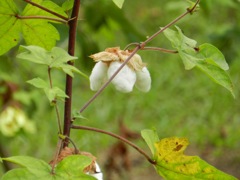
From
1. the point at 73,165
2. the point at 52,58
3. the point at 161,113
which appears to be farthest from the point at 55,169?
the point at 161,113

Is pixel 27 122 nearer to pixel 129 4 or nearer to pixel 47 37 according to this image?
pixel 47 37

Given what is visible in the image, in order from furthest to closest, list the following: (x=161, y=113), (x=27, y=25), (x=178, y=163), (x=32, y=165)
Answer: (x=161, y=113) → (x=27, y=25) → (x=178, y=163) → (x=32, y=165)

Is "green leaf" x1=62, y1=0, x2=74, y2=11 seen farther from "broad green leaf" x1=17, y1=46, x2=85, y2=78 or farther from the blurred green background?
the blurred green background

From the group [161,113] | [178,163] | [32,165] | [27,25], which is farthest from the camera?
[161,113]

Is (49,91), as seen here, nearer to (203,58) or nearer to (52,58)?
(52,58)

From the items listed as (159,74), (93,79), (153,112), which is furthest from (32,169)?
(159,74)

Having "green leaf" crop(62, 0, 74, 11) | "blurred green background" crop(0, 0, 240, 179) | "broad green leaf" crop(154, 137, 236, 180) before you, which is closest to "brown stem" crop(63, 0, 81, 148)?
"green leaf" crop(62, 0, 74, 11)
